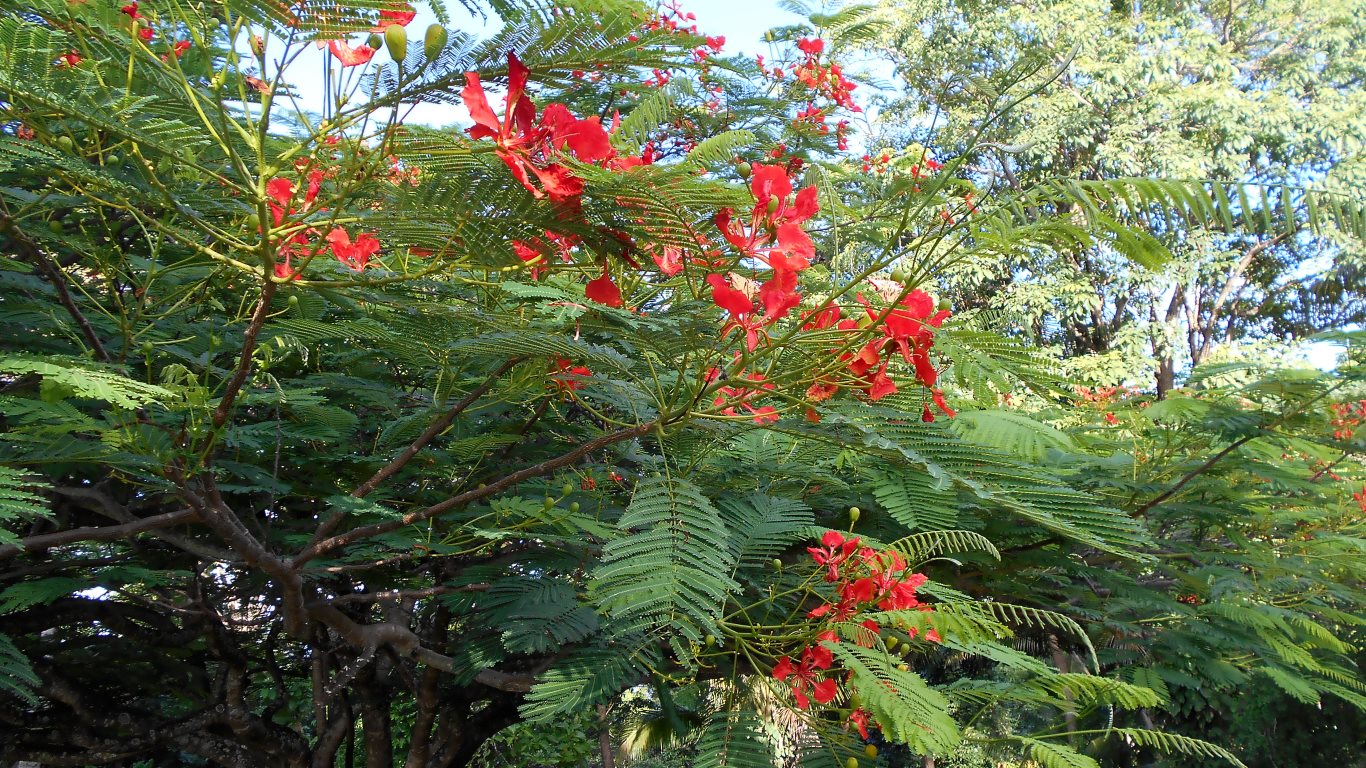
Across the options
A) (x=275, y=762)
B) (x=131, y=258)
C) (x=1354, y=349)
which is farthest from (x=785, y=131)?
(x=275, y=762)

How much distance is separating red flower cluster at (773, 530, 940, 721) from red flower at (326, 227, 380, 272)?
1.03m

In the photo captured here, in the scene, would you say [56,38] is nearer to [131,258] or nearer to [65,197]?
[65,197]

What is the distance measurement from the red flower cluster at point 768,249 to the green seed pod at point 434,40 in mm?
398

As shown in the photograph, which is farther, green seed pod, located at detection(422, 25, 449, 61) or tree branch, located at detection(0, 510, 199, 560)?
tree branch, located at detection(0, 510, 199, 560)

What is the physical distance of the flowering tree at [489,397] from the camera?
3.59ft

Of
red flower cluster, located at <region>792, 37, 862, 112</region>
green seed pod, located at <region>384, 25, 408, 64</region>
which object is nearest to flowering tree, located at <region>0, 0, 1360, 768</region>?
green seed pod, located at <region>384, 25, 408, 64</region>

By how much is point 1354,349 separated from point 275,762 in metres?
3.65

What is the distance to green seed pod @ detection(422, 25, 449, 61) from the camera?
95cm

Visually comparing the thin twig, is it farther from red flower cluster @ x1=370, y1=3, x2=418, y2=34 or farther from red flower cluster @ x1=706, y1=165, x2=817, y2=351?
red flower cluster @ x1=706, y1=165, x2=817, y2=351

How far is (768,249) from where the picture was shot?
1.19 meters

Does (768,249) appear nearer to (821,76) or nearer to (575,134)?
(575,134)

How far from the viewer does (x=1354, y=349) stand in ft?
8.57

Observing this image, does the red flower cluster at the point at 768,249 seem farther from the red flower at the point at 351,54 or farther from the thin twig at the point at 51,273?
the thin twig at the point at 51,273

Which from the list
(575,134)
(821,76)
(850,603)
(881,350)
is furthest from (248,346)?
(821,76)
